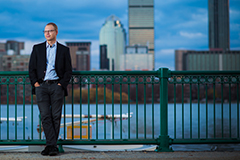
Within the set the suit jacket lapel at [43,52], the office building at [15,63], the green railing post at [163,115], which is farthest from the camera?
the office building at [15,63]

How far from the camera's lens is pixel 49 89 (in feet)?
15.9

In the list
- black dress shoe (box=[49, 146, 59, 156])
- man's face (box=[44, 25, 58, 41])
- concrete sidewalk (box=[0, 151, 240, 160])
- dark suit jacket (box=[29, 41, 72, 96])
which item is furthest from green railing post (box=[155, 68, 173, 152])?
man's face (box=[44, 25, 58, 41])

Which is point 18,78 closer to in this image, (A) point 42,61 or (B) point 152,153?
(A) point 42,61

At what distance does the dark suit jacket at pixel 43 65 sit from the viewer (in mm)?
4871

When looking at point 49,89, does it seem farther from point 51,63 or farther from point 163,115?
point 163,115

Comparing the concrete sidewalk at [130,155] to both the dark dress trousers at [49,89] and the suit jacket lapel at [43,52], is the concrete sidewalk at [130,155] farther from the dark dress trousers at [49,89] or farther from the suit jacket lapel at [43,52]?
the suit jacket lapel at [43,52]

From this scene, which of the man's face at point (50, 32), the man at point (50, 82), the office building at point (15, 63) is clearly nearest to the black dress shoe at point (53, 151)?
the man at point (50, 82)

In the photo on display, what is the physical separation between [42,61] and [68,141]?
1.41 meters

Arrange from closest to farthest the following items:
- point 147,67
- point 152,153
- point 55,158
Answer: point 55,158
point 152,153
point 147,67

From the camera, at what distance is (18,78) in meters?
5.32

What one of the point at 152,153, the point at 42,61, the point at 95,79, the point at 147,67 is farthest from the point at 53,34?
the point at 147,67

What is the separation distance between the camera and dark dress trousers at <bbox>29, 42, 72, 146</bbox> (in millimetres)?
4863

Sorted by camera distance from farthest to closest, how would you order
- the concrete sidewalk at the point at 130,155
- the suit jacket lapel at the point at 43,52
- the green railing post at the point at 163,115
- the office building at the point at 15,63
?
the office building at the point at 15,63, the green railing post at the point at 163,115, the suit jacket lapel at the point at 43,52, the concrete sidewalk at the point at 130,155

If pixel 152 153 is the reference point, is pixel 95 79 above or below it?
above
